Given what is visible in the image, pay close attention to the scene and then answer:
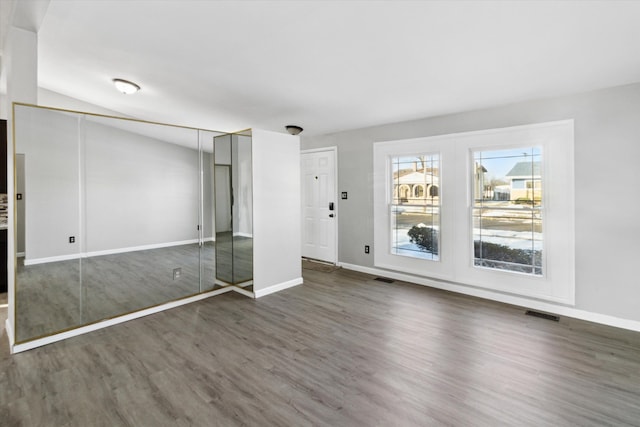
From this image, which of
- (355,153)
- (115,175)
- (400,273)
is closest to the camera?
(115,175)

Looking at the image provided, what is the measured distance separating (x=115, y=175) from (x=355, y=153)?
3.34 metres

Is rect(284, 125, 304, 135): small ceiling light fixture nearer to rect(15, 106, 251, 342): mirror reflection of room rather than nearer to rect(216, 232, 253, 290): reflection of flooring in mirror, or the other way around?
rect(15, 106, 251, 342): mirror reflection of room

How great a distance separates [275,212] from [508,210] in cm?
290

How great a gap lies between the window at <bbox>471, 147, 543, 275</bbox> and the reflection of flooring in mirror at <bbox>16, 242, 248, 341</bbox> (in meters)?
3.53

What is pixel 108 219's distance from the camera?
316 centimetres

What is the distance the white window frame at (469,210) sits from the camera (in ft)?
10.4

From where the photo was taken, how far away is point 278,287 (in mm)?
4098

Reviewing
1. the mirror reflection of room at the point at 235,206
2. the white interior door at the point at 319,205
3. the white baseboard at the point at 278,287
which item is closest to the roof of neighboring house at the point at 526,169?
the white interior door at the point at 319,205

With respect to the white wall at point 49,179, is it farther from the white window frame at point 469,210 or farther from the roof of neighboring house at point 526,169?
the roof of neighboring house at point 526,169

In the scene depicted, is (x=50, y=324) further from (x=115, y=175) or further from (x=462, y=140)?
(x=462, y=140)

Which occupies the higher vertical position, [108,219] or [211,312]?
[108,219]

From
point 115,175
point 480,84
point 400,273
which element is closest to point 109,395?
point 115,175

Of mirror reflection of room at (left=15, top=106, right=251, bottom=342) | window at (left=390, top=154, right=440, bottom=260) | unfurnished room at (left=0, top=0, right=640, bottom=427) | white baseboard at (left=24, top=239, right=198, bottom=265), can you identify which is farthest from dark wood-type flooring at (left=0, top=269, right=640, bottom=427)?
window at (left=390, top=154, right=440, bottom=260)

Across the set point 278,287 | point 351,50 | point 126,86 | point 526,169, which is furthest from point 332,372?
point 126,86
